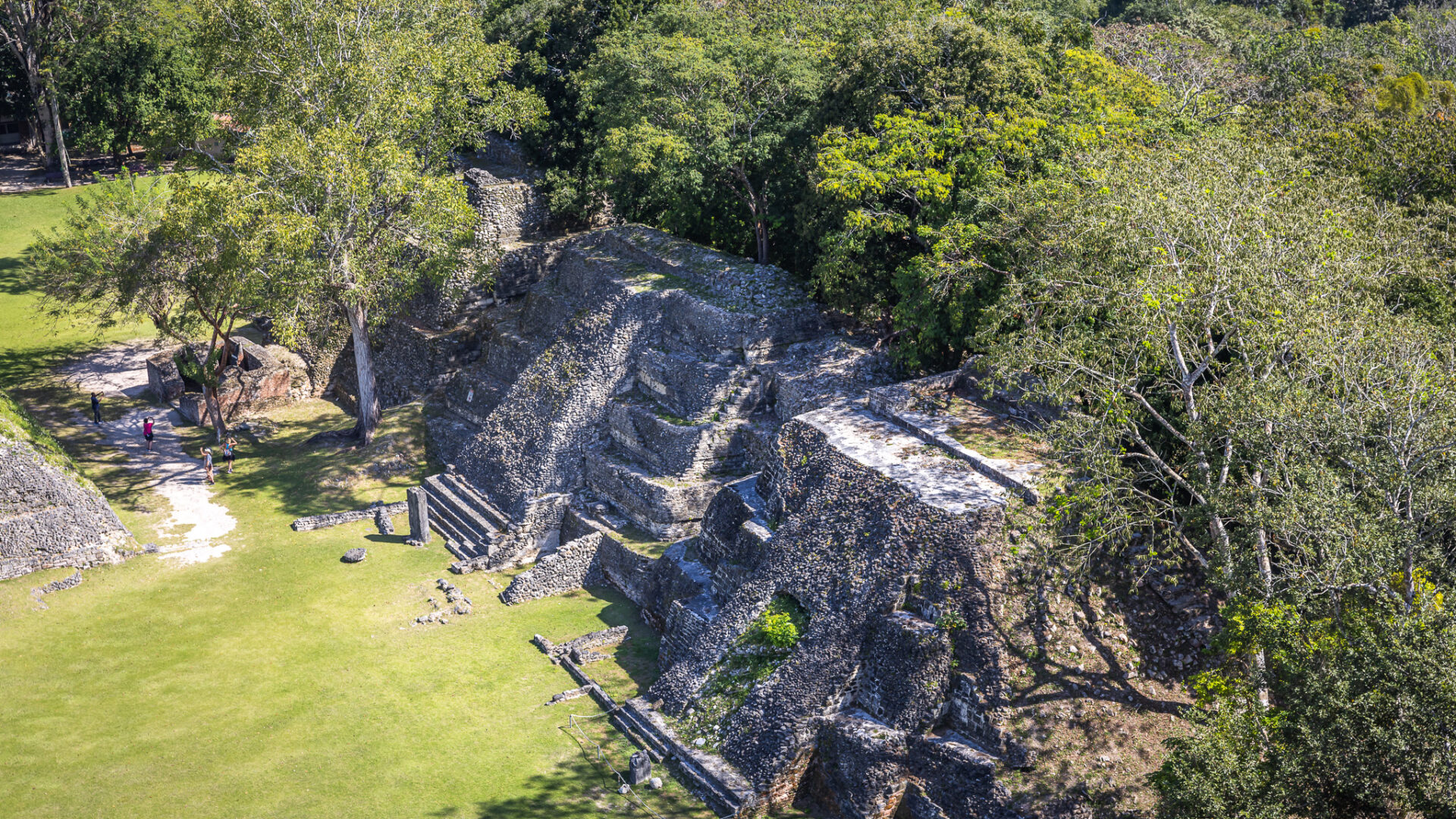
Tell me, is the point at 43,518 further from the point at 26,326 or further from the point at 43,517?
the point at 26,326

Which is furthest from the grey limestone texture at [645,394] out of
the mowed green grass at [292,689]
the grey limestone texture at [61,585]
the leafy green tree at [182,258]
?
the grey limestone texture at [61,585]

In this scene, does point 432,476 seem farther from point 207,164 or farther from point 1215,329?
point 1215,329

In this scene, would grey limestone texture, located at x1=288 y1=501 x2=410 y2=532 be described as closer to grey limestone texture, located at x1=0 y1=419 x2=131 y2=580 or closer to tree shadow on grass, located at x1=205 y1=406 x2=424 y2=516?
tree shadow on grass, located at x1=205 y1=406 x2=424 y2=516

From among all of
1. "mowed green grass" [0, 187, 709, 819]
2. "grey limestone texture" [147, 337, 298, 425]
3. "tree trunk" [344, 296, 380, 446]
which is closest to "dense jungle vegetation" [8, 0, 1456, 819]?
"tree trunk" [344, 296, 380, 446]

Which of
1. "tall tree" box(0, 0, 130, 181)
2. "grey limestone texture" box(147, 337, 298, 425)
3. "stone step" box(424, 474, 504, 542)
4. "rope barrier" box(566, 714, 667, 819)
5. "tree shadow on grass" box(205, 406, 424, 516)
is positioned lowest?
"rope barrier" box(566, 714, 667, 819)

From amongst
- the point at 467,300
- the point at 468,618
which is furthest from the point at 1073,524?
the point at 467,300

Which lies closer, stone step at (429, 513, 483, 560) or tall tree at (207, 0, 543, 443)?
stone step at (429, 513, 483, 560)
